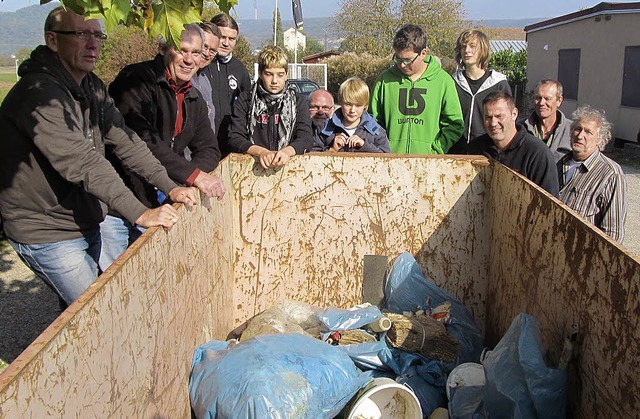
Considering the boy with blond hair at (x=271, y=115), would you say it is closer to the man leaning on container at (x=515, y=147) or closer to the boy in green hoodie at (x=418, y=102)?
the boy in green hoodie at (x=418, y=102)

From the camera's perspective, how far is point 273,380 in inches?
109

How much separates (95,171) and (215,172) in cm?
105

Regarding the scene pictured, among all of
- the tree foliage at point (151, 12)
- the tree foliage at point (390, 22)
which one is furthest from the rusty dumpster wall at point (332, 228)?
the tree foliage at point (390, 22)

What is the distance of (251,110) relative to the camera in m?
4.32

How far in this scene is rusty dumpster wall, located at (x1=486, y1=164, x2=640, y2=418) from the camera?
6.92 ft

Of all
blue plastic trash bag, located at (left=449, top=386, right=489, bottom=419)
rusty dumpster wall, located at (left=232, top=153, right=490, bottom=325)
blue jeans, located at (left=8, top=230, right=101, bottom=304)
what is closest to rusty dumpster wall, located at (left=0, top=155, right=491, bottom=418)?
rusty dumpster wall, located at (left=232, top=153, right=490, bottom=325)

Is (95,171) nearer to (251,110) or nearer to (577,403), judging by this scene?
(251,110)

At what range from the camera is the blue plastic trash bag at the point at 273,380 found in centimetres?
268

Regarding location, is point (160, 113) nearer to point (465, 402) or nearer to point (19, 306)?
point (465, 402)

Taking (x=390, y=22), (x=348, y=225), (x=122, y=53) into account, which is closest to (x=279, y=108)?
(x=348, y=225)

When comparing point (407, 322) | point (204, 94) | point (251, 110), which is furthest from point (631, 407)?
point (204, 94)

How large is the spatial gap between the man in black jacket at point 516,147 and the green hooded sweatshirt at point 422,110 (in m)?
0.82

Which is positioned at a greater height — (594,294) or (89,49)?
(89,49)

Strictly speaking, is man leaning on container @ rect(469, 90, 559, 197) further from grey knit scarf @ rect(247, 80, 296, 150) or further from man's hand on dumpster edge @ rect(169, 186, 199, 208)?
man's hand on dumpster edge @ rect(169, 186, 199, 208)
